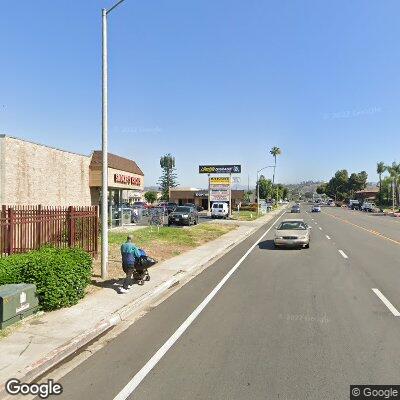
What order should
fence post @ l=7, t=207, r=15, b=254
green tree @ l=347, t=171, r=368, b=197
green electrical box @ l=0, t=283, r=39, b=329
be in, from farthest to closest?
green tree @ l=347, t=171, r=368, b=197 < fence post @ l=7, t=207, r=15, b=254 < green electrical box @ l=0, t=283, r=39, b=329

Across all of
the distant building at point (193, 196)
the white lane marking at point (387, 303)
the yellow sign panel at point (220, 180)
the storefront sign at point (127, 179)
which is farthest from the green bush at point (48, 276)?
the distant building at point (193, 196)

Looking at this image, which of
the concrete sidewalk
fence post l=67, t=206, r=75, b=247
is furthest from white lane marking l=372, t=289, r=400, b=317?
fence post l=67, t=206, r=75, b=247

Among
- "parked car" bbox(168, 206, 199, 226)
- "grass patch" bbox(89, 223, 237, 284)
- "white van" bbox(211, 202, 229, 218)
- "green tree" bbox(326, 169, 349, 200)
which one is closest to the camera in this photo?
"grass patch" bbox(89, 223, 237, 284)

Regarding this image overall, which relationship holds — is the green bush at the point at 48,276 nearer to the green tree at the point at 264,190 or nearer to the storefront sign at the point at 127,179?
the storefront sign at the point at 127,179

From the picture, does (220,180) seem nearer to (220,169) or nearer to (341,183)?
(220,169)

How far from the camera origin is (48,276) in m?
9.08

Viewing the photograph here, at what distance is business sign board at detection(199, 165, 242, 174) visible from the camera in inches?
2304

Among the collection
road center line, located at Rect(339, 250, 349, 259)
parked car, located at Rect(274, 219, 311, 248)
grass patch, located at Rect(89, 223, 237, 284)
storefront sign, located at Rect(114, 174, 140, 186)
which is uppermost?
storefront sign, located at Rect(114, 174, 140, 186)

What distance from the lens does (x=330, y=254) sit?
19297mm

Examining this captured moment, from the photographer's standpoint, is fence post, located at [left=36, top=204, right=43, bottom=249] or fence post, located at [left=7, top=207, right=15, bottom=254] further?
fence post, located at [left=36, top=204, right=43, bottom=249]

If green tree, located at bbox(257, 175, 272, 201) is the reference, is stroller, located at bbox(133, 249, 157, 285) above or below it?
below

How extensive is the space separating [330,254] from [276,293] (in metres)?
8.87

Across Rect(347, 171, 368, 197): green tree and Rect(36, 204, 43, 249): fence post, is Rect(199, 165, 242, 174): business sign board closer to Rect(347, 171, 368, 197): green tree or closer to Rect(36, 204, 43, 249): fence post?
Rect(36, 204, 43, 249): fence post

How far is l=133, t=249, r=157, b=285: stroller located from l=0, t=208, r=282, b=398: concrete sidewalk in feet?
0.86
